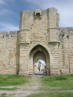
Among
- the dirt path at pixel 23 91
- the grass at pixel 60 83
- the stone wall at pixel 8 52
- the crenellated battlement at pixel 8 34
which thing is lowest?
the grass at pixel 60 83

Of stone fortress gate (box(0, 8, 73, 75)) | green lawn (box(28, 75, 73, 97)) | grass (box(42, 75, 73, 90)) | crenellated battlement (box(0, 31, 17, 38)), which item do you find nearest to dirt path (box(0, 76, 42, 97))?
green lawn (box(28, 75, 73, 97))

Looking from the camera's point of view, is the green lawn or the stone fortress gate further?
the stone fortress gate

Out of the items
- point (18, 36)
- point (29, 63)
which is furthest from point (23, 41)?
point (29, 63)

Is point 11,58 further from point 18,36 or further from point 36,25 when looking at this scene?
point 36,25

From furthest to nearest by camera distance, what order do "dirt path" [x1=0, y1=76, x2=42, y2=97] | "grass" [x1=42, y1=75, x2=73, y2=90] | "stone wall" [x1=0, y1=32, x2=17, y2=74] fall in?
"stone wall" [x1=0, y1=32, x2=17, y2=74], "grass" [x1=42, y1=75, x2=73, y2=90], "dirt path" [x1=0, y1=76, x2=42, y2=97]

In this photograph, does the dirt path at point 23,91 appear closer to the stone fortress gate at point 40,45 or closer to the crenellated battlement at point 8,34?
the stone fortress gate at point 40,45

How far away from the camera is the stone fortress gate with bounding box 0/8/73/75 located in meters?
15.1

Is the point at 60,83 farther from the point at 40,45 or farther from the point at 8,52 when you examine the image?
the point at 8,52

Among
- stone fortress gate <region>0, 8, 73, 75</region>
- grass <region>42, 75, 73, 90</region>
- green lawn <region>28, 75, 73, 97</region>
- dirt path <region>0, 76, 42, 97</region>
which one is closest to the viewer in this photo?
green lawn <region>28, 75, 73, 97</region>

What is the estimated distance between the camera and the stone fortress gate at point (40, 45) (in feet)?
49.7

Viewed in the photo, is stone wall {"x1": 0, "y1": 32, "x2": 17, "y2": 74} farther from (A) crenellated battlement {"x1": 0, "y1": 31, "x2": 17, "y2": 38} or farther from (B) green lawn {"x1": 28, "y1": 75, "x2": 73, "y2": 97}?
(B) green lawn {"x1": 28, "y1": 75, "x2": 73, "y2": 97}

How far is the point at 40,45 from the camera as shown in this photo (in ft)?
51.2

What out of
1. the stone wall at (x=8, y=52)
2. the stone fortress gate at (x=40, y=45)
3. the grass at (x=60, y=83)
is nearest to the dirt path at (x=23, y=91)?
the grass at (x=60, y=83)

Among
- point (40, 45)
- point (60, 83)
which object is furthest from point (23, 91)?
point (40, 45)
